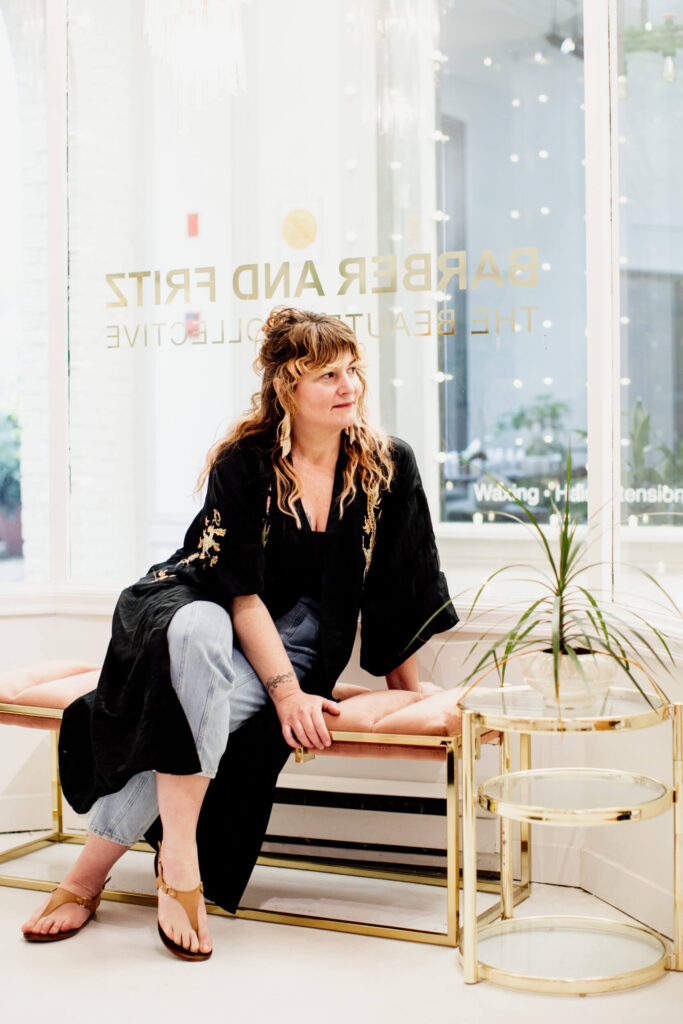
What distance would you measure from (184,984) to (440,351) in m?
1.69

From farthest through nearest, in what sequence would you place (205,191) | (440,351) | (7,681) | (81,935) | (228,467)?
(205,191) < (440,351) < (7,681) < (228,467) < (81,935)

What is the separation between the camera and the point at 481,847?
2.96 meters

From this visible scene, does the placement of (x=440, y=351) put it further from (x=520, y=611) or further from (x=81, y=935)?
(x=81, y=935)

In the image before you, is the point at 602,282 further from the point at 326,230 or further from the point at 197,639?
the point at 197,639

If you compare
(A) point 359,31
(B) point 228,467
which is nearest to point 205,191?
(A) point 359,31

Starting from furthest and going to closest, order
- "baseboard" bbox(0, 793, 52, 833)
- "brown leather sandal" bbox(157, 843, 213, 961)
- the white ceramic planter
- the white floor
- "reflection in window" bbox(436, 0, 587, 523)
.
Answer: "baseboard" bbox(0, 793, 52, 833) → "reflection in window" bbox(436, 0, 587, 523) → "brown leather sandal" bbox(157, 843, 213, 961) → the white ceramic planter → the white floor

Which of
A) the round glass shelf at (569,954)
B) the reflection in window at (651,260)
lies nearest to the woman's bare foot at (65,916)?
the round glass shelf at (569,954)

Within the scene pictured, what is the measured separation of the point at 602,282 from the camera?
2.86 meters

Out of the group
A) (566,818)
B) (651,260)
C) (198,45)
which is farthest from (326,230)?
(566,818)

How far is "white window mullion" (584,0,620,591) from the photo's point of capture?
284 cm

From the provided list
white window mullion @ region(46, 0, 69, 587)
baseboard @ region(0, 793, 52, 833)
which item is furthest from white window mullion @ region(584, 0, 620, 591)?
baseboard @ region(0, 793, 52, 833)

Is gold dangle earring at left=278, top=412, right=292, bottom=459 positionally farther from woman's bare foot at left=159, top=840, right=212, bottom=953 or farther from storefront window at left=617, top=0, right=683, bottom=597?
woman's bare foot at left=159, top=840, right=212, bottom=953

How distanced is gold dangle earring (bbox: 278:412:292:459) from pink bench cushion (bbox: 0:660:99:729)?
745 millimetres

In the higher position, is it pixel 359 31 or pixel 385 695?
pixel 359 31
